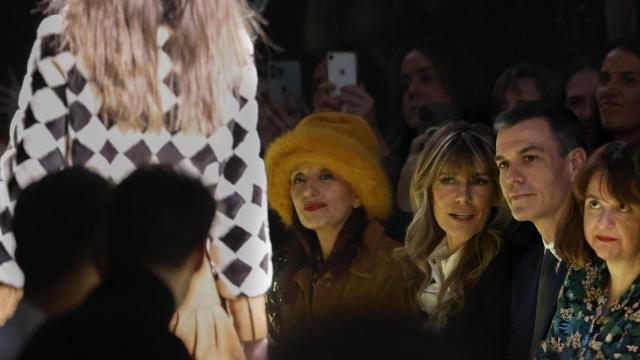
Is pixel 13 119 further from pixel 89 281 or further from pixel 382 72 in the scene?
pixel 382 72

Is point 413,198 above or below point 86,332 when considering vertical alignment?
above

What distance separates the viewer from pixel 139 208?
3438 millimetres

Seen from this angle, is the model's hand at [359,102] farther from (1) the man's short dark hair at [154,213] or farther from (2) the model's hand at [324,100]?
(1) the man's short dark hair at [154,213]

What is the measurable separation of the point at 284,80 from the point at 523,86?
84 centimetres

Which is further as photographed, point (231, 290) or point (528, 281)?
point (231, 290)

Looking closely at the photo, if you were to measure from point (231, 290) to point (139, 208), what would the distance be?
45 centimetres

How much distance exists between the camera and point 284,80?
134 inches

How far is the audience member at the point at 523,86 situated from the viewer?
3.30 m

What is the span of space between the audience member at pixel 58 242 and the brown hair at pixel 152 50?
0.29 m

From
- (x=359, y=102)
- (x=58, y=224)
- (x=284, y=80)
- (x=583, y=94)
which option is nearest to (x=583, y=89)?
(x=583, y=94)

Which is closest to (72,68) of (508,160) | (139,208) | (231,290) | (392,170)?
(139,208)

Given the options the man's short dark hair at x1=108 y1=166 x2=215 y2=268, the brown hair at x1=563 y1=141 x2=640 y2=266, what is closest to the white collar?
the brown hair at x1=563 y1=141 x2=640 y2=266

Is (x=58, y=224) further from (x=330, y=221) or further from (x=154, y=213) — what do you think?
(x=330, y=221)

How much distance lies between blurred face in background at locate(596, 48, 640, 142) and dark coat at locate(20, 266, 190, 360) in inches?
65.5
